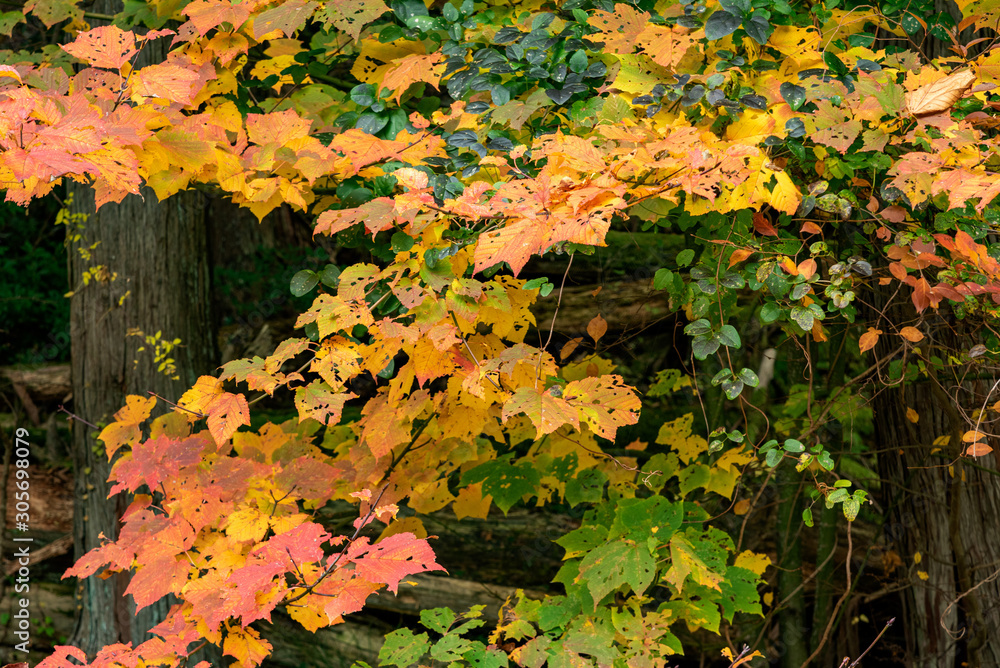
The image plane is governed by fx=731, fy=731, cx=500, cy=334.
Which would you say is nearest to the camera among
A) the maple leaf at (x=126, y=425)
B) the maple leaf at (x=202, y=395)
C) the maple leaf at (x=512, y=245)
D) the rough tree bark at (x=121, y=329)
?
the maple leaf at (x=512, y=245)

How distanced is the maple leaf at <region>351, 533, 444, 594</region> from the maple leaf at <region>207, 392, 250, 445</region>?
1.46ft

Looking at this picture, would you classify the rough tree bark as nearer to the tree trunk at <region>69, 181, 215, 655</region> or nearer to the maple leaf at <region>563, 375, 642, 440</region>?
the tree trunk at <region>69, 181, 215, 655</region>

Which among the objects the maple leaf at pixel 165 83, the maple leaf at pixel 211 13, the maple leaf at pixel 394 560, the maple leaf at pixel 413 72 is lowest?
the maple leaf at pixel 394 560

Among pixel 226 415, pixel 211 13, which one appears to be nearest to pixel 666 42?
pixel 211 13

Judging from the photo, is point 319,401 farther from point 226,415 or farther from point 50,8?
point 50,8

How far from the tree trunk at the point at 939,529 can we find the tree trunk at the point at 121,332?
296 centimetres

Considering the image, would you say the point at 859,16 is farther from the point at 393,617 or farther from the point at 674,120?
the point at 393,617

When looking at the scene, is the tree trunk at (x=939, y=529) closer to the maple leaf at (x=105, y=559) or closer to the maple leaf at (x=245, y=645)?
the maple leaf at (x=245, y=645)

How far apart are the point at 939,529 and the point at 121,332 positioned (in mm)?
3581

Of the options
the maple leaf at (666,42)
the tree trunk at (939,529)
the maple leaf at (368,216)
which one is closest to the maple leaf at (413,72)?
the maple leaf at (368,216)

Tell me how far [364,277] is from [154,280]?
2.00 metres

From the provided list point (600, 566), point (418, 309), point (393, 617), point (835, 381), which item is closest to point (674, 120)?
point (418, 309)

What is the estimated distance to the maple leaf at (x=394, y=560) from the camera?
5.17 ft

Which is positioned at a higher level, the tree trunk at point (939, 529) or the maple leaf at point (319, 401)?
the maple leaf at point (319, 401)
